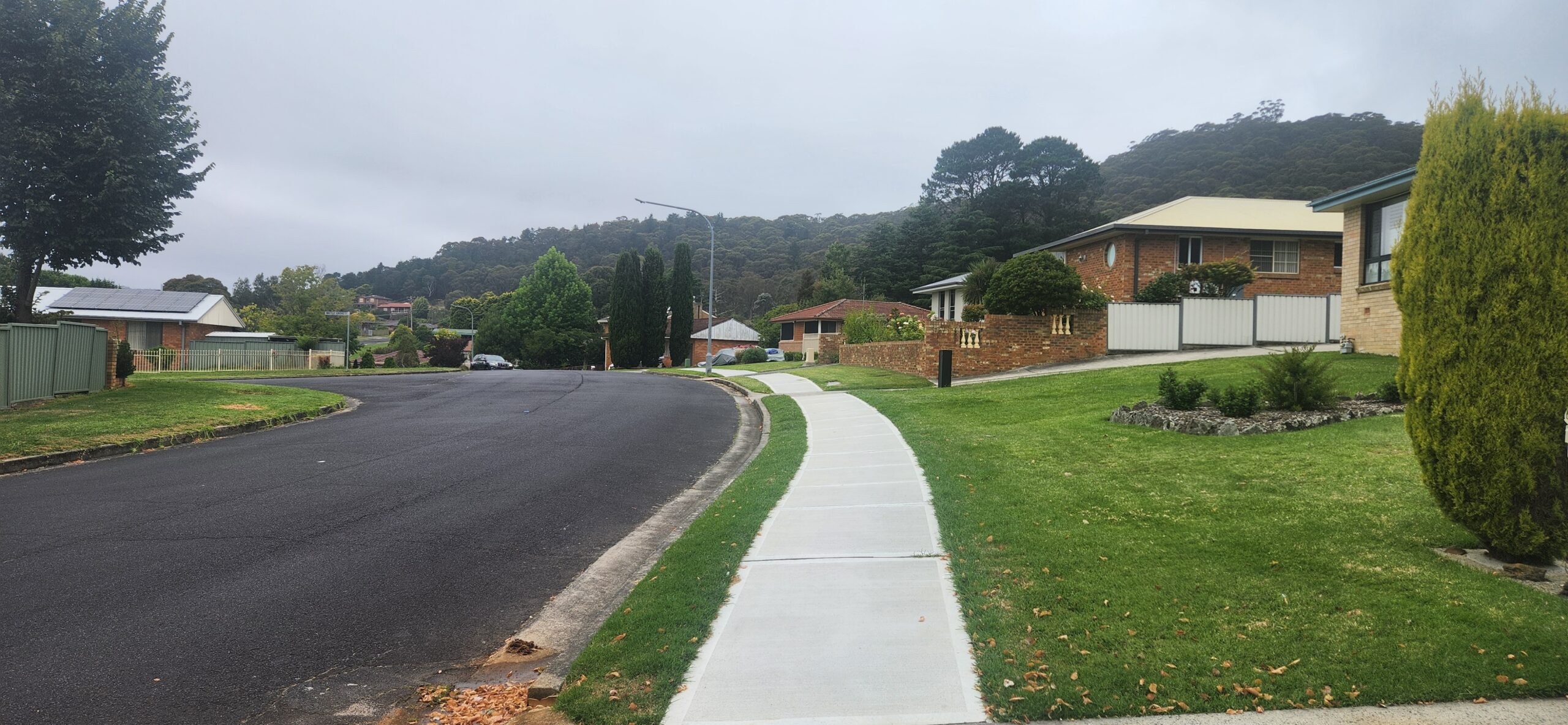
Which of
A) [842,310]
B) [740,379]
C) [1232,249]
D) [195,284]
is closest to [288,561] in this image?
[740,379]

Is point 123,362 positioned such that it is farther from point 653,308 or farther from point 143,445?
point 653,308

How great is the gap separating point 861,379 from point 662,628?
20690 mm

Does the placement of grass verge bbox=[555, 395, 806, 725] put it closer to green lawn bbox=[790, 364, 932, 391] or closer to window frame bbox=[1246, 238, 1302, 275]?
green lawn bbox=[790, 364, 932, 391]

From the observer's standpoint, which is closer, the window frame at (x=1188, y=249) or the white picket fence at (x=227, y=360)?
the window frame at (x=1188, y=249)

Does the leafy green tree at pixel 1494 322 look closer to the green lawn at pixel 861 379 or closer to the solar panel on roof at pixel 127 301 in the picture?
the green lawn at pixel 861 379

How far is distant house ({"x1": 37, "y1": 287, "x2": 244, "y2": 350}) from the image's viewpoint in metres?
48.7

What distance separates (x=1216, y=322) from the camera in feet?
79.4

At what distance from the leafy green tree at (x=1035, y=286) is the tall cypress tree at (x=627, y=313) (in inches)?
1689

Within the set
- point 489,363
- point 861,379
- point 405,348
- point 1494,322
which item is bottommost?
point 489,363

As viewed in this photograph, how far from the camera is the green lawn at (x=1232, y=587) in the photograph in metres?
3.89

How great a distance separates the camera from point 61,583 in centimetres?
581

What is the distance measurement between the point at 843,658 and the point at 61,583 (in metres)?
5.36

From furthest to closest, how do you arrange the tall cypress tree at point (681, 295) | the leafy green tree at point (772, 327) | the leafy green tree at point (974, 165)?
the leafy green tree at point (974, 165)
the leafy green tree at point (772, 327)
the tall cypress tree at point (681, 295)

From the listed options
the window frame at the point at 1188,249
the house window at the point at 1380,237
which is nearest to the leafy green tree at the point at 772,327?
the window frame at the point at 1188,249
